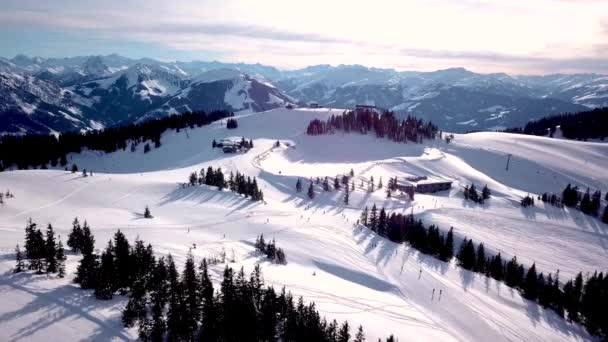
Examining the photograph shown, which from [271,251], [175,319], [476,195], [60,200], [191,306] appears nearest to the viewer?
[175,319]

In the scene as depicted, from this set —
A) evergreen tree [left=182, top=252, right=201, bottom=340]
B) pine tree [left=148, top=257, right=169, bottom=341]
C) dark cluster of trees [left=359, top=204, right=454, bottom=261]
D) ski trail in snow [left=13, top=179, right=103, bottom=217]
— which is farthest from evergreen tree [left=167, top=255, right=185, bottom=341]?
dark cluster of trees [left=359, top=204, right=454, bottom=261]

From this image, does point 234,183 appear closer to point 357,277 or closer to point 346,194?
point 346,194

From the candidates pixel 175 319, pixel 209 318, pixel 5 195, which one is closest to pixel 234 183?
pixel 5 195

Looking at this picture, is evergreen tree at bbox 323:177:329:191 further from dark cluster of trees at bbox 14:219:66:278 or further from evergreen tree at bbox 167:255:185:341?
evergreen tree at bbox 167:255:185:341

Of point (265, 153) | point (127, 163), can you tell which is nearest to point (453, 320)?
point (265, 153)

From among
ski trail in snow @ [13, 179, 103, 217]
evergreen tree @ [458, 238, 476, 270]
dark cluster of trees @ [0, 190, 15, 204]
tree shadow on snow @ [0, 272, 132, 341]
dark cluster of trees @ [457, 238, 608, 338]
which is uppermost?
tree shadow on snow @ [0, 272, 132, 341]

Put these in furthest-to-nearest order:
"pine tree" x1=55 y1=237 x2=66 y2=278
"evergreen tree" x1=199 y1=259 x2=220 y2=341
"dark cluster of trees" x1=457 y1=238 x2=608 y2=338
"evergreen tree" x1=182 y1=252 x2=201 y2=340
A: "dark cluster of trees" x1=457 y1=238 x2=608 y2=338 → "pine tree" x1=55 y1=237 x2=66 y2=278 → "evergreen tree" x1=199 y1=259 x2=220 y2=341 → "evergreen tree" x1=182 y1=252 x2=201 y2=340
